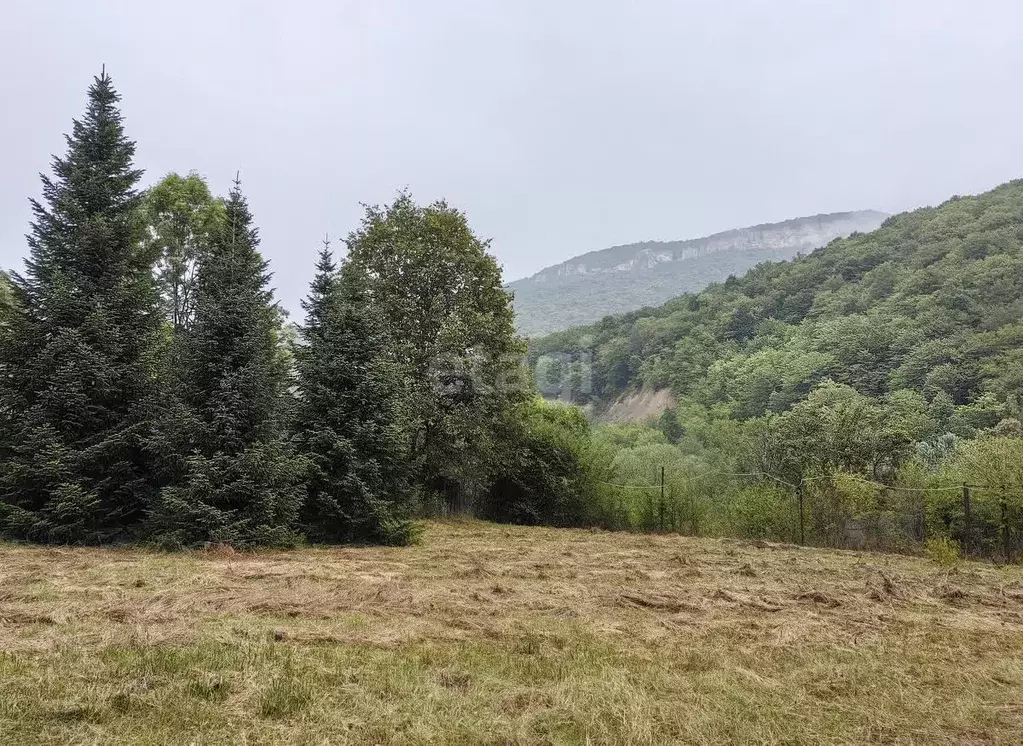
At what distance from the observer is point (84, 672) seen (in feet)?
12.5

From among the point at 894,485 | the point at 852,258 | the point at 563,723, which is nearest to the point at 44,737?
the point at 563,723

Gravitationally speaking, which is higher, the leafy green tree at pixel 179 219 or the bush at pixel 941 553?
the leafy green tree at pixel 179 219

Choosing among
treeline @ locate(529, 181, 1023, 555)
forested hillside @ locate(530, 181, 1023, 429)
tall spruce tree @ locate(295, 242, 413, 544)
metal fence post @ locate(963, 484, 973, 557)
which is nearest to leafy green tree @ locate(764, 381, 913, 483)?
treeline @ locate(529, 181, 1023, 555)

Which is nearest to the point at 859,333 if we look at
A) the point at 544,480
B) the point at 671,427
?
the point at 671,427

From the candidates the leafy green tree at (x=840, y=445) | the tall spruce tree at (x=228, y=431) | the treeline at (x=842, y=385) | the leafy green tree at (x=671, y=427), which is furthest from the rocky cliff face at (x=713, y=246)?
the tall spruce tree at (x=228, y=431)

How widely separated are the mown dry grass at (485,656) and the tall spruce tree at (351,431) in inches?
124

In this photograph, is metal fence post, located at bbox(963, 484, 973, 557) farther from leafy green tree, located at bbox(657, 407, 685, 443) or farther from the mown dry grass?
leafy green tree, located at bbox(657, 407, 685, 443)

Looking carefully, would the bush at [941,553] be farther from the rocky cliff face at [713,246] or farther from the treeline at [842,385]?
the rocky cliff face at [713,246]

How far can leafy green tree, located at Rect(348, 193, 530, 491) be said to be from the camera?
18.1 m

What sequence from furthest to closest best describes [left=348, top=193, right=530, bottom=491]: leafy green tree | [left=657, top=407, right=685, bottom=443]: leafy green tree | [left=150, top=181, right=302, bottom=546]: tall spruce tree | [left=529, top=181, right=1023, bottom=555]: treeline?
[left=657, top=407, right=685, bottom=443]: leafy green tree, [left=348, top=193, right=530, bottom=491]: leafy green tree, [left=529, top=181, right=1023, bottom=555]: treeline, [left=150, top=181, right=302, bottom=546]: tall spruce tree

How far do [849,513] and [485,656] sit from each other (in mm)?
12842

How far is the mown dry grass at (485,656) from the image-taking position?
3.34 meters

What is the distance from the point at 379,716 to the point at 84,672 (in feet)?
6.62

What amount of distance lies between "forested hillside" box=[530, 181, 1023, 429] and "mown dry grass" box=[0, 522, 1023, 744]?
27.8 metres
